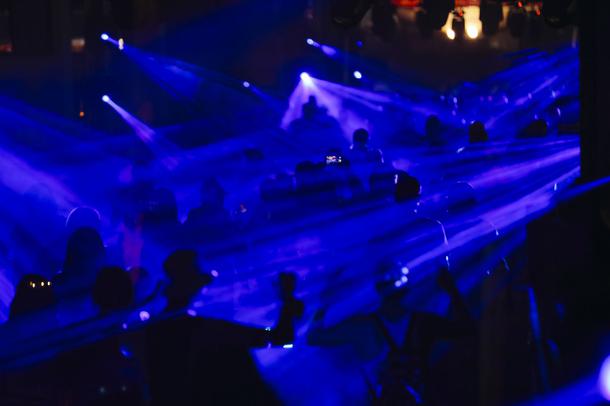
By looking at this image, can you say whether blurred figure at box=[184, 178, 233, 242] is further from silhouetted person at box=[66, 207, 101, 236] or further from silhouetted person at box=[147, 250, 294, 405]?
silhouetted person at box=[147, 250, 294, 405]

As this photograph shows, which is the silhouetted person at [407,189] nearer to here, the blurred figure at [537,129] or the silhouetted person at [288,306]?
the silhouetted person at [288,306]

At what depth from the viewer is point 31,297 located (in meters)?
4.44

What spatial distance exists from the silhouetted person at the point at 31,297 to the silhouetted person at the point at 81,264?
8 cm

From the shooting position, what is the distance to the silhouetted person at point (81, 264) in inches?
180

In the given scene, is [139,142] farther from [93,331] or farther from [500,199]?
[93,331]

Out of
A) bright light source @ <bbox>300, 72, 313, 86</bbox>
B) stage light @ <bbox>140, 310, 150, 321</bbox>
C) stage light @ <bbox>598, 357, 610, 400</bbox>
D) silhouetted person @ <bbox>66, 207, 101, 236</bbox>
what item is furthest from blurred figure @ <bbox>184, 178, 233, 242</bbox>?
bright light source @ <bbox>300, 72, 313, 86</bbox>

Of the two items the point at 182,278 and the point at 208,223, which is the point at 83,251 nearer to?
the point at 182,278

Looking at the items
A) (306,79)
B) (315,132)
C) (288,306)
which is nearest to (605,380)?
(288,306)

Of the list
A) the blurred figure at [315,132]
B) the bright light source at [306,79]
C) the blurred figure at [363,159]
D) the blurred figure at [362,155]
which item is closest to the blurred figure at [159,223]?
the blurred figure at [363,159]

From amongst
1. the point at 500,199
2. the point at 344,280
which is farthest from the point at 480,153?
the point at 344,280

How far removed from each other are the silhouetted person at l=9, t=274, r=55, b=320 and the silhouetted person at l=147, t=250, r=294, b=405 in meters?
0.77

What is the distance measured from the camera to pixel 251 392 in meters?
3.49

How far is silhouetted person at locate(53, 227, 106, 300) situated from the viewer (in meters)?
4.57

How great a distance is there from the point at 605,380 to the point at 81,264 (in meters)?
2.88
